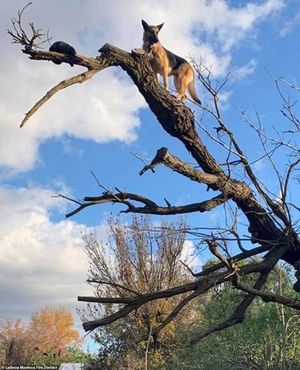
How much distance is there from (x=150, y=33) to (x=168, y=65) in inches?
24.2

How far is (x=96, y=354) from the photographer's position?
19.8 meters

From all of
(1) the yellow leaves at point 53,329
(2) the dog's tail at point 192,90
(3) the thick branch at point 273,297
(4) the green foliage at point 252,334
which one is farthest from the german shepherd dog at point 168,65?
(1) the yellow leaves at point 53,329

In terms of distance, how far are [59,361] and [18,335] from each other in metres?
2.86

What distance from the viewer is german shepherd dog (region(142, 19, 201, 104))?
22.5ft

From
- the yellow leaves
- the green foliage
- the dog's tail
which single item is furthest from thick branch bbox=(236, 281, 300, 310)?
the yellow leaves

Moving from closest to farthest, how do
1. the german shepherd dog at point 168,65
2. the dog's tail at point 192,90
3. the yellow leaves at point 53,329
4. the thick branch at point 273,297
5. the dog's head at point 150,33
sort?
the thick branch at point 273,297
the german shepherd dog at point 168,65
the dog's tail at point 192,90
the dog's head at point 150,33
the yellow leaves at point 53,329

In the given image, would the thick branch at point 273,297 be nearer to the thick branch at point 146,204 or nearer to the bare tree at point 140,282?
the thick branch at point 146,204

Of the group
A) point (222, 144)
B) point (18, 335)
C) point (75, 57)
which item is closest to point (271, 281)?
point (222, 144)

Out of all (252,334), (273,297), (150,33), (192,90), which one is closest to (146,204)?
(273,297)

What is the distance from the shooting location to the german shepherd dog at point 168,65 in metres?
6.86

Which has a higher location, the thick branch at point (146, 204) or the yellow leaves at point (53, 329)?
the yellow leaves at point (53, 329)

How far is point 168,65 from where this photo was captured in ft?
23.3

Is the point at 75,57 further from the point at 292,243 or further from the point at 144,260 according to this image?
the point at 144,260

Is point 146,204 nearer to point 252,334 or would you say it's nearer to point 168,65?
point 168,65
